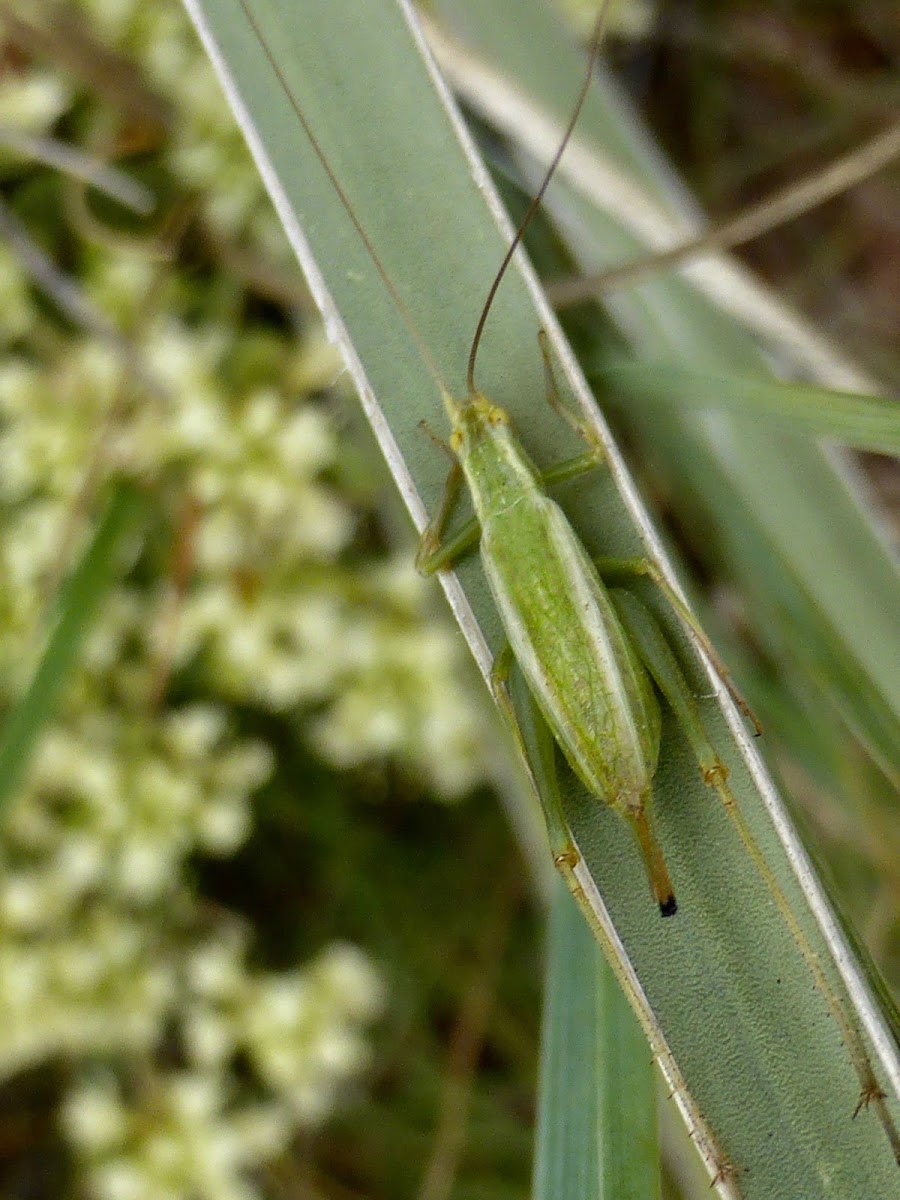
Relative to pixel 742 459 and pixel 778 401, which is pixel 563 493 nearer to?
pixel 778 401

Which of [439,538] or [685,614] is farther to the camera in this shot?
[439,538]

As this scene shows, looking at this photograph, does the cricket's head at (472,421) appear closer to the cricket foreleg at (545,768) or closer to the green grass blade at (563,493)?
the green grass blade at (563,493)

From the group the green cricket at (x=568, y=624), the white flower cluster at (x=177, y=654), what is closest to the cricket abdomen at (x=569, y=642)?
the green cricket at (x=568, y=624)

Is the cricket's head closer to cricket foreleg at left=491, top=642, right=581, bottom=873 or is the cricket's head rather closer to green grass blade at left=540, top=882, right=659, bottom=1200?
cricket foreleg at left=491, top=642, right=581, bottom=873

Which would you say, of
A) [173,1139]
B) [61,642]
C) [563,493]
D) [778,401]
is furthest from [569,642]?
[173,1139]

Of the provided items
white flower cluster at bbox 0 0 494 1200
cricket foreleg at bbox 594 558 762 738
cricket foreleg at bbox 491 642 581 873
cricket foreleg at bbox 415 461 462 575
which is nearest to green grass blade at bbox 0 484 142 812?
white flower cluster at bbox 0 0 494 1200

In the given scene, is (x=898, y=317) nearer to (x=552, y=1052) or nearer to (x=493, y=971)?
(x=493, y=971)
